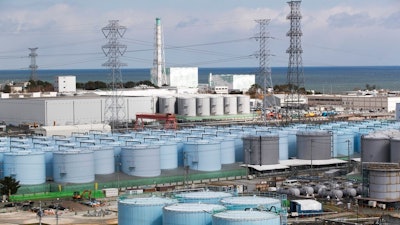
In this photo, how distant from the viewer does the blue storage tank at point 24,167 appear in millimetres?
19469

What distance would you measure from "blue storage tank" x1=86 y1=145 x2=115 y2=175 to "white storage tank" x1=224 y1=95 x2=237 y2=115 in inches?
713

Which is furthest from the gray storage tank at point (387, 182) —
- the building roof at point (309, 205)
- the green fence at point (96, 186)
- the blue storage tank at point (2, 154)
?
the blue storage tank at point (2, 154)

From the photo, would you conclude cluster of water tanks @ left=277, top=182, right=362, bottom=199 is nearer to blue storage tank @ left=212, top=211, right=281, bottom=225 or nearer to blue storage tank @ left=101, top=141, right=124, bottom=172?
blue storage tank @ left=101, top=141, right=124, bottom=172

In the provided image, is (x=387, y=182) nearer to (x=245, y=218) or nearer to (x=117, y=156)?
(x=245, y=218)

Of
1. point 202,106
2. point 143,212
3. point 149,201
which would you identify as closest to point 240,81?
point 202,106

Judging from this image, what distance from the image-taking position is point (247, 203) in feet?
41.3

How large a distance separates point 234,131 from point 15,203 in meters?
10.0

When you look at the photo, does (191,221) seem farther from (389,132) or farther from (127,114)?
(127,114)

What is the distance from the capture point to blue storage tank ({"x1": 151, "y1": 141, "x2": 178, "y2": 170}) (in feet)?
71.2

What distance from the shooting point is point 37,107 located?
3356 centimetres

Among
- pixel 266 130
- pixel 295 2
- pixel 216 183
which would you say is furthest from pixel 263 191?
pixel 295 2

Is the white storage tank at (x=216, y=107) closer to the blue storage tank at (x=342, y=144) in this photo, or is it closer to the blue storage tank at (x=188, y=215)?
the blue storage tank at (x=342, y=144)

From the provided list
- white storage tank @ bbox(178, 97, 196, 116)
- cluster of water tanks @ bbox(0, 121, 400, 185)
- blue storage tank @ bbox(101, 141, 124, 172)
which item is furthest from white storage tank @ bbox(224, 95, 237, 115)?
blue storage tank @ bbox(101, 141, 124, 172)

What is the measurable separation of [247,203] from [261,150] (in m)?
9.54
